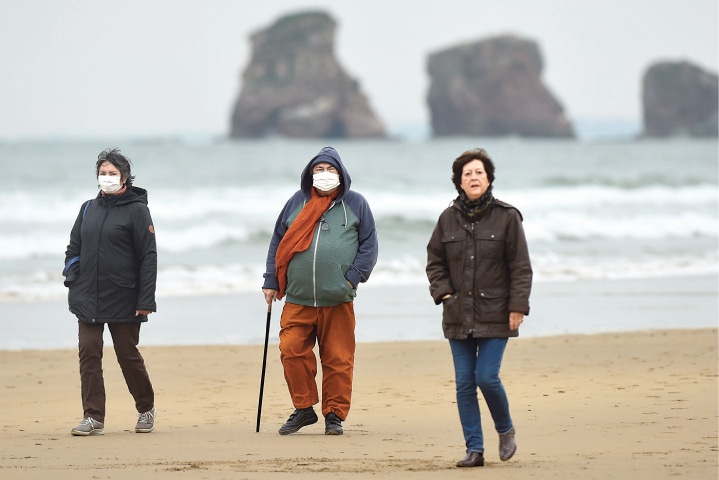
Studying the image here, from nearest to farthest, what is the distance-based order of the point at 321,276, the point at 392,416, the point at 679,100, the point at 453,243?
the point at 453,243
the point at 321,276
the point at 392,416
the point at 679,100

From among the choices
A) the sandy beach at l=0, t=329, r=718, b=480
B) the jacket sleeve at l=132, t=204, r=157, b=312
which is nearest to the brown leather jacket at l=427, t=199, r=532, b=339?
the sandy beach at l=0, t=329, r=718, b=480

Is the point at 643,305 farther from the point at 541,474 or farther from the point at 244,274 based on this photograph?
the point at 541,474

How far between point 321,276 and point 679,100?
412ft

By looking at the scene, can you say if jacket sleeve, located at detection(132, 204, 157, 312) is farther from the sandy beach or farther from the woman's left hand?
the woman's left hand

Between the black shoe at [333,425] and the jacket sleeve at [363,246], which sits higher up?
the jacket sleeve at [363,246]

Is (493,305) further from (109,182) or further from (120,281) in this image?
(109,182)

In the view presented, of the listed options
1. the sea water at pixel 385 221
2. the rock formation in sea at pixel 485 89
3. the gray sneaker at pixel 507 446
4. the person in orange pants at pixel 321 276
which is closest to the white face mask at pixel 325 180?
the person in orange pants at pixel 321 276

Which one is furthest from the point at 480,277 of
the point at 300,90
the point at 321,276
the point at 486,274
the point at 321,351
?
the point at 300,90

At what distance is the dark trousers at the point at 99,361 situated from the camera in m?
6.60

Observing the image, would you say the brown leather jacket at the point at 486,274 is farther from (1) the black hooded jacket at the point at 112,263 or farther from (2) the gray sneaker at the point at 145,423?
(2) the gray sneaker at the point at 145,423

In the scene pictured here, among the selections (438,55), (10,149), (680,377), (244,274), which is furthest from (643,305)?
(438,55)

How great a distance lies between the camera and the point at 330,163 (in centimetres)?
651

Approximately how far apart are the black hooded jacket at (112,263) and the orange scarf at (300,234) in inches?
29.4

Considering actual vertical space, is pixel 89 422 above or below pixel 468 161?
below
